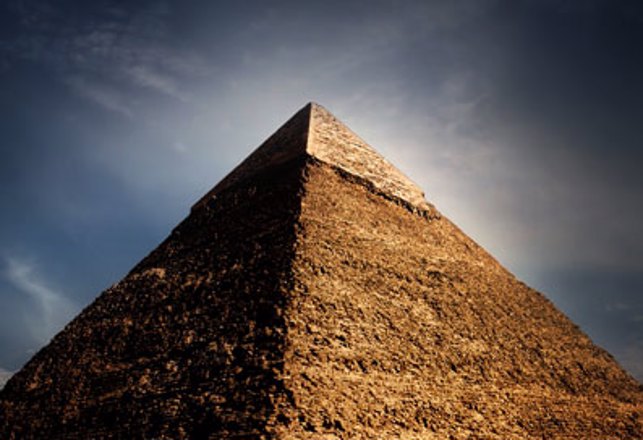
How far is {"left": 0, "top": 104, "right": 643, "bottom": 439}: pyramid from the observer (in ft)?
21.4

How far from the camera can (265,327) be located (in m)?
6.99

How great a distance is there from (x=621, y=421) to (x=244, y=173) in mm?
13768

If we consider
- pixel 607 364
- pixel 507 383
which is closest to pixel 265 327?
pixel 507 383

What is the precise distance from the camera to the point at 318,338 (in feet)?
23.2

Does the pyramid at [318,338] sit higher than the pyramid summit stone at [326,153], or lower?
lower

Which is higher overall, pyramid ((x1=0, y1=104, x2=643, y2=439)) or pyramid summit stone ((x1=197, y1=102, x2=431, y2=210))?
pyramid summit stone ((x1=197, y1=102, x2=431, y2=210))

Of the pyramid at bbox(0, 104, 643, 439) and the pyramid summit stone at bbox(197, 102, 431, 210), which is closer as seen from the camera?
the pyramid at bbox(0, 104, 643, 439)

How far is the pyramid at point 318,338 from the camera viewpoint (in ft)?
21.4

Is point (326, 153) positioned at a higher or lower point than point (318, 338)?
higher

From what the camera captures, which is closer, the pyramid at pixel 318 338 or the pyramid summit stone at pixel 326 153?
the pyramid at pixel 318 338

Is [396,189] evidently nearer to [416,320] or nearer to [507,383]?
Answer: [416,320]

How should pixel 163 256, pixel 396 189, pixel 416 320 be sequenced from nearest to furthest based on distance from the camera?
1. pixel 416 320
2. pixel 163 256
3. pixel 396 189

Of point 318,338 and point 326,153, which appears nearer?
point 318,338

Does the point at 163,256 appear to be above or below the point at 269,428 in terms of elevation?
above
